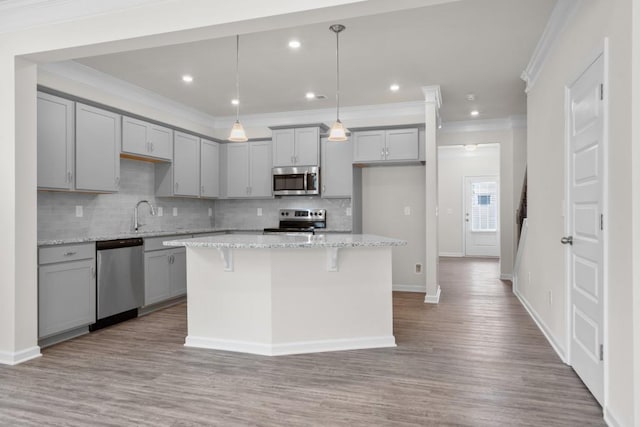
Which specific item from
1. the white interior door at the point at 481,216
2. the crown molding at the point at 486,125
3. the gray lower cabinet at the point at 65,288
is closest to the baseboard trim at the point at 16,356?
the gray lower cabinet at the point at 65,288

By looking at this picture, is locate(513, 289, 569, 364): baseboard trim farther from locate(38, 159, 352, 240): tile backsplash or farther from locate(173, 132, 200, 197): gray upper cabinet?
locate(173, 132, 200, 197): gray upper cabinet

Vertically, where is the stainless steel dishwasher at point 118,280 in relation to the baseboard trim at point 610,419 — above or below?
above

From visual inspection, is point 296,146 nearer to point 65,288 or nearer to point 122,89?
point 122,89

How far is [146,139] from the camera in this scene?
517 centimetres

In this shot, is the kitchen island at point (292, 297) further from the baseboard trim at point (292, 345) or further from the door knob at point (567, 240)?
the door knob at point (567, 240)

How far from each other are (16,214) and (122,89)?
2.29 meters

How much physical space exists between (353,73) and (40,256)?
3.57m

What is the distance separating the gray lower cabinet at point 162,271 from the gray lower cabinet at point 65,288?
770 millimetres

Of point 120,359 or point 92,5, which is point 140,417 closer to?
point 120,359

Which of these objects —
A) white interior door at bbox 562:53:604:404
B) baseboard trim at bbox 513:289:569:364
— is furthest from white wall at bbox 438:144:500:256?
white interior door at bbox 562:53:604:404

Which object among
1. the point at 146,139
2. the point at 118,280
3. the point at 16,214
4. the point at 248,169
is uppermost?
the point at 146,139

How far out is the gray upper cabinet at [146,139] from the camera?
16.0ft

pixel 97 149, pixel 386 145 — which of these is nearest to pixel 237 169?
pixel 386 145

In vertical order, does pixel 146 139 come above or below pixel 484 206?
above
